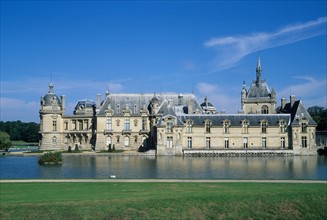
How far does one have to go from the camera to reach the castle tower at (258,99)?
60625mm

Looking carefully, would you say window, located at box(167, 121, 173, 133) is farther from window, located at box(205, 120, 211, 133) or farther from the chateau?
window, located at box(205, 120, 211, 133)

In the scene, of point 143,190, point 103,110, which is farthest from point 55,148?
point 143,190

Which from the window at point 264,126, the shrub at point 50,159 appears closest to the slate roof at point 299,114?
the window at point 264,126

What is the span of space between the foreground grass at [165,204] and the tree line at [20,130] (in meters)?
86.3

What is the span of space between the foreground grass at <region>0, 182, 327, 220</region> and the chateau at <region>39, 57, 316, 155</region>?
32.5 meters

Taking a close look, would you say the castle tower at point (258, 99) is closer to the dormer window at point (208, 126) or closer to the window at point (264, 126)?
the window at point (264, 126)

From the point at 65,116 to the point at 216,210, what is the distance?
4945cm

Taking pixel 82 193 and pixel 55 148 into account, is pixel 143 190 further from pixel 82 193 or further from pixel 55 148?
pixel 55 148

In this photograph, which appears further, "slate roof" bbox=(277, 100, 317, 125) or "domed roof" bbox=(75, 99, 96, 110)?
"domed roof" bbox=(75, 99, 96, 110)

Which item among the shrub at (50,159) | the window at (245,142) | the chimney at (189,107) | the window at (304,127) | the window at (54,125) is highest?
the chimney at (189,107)

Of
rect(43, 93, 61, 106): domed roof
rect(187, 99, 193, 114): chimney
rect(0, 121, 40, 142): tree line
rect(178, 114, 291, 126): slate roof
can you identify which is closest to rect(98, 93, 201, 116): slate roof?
rect(187, 99, 193, 114): chimney

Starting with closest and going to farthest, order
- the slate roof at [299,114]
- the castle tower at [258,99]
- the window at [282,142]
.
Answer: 1. the slate roof at [299,114]
2. the window at [282,142]
3. the castle tower at [258,99]

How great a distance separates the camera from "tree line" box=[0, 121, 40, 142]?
336 feet

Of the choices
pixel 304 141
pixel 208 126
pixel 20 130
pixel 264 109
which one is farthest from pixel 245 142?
pixel 20 130
